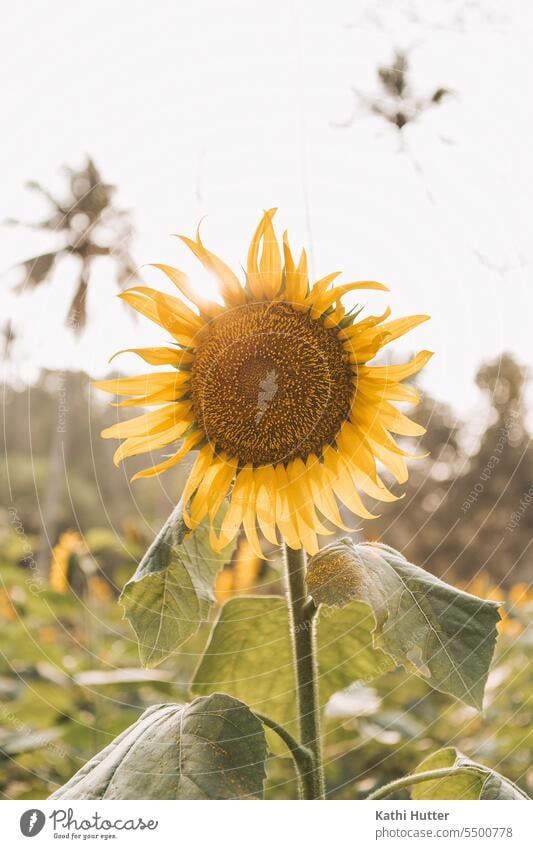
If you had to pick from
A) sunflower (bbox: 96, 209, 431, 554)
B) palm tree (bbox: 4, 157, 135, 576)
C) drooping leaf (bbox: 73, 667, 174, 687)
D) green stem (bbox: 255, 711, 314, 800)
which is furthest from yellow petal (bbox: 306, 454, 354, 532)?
drooping leaf (bbox: 73, 667, 174, 687)

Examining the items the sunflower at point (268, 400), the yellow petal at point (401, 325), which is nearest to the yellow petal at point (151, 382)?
the sunflower at point (268, 400)

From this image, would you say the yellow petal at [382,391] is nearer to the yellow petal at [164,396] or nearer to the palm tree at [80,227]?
the yellow petal at [164,396]

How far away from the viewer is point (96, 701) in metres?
1.61

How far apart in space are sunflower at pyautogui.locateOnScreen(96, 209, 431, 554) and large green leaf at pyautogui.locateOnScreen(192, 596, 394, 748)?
14 centimetres

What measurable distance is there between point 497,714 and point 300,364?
1.28m

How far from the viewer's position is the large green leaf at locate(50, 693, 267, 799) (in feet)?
2.45

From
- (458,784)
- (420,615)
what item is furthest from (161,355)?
(458,784)

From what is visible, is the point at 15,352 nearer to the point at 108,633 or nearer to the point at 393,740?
the point at 393,740

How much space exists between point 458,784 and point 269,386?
1.67ft

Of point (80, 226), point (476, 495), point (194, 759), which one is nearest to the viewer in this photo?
point (194, 759)

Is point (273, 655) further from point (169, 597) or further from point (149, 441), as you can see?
point (149, 441)

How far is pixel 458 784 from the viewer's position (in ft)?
3.09

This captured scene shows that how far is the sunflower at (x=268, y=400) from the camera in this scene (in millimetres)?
850
